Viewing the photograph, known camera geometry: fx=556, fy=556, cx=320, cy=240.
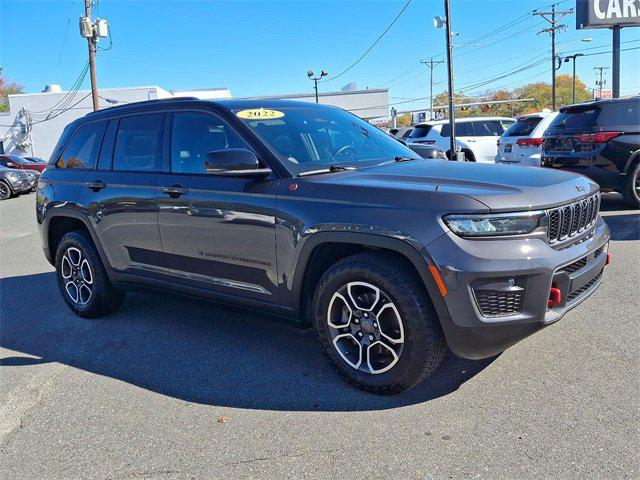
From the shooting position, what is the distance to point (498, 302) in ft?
9.57

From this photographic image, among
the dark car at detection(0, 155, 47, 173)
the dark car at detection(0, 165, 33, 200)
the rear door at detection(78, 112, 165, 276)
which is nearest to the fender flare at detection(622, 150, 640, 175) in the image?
the rear door at detection(78, 112, 165, 276)

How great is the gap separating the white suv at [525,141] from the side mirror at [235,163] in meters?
8.66

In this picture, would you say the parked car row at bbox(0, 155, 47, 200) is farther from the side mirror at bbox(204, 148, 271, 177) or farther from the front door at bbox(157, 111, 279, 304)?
the side mirror at bbox(204, 148, 271, 177)

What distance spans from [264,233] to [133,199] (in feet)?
4.77

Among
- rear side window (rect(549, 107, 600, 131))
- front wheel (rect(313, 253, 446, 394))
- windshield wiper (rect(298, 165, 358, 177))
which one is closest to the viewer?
front wheel (rect(313, 253, 446, 394))

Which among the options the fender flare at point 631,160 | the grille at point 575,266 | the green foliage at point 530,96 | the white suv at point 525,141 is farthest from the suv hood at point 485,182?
the green foliage at point 530,96

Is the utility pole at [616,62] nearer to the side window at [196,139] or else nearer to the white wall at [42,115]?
the side window at [196,139]

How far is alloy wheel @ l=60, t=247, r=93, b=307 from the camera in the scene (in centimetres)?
513

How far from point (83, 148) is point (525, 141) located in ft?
29.4

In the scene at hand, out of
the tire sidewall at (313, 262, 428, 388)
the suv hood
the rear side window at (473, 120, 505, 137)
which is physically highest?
the rear side window at (473, 120, 505, 137)

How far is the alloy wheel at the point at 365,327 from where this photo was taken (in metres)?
3.24

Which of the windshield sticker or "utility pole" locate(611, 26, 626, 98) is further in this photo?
"utility pole" locate(611, 26, 626, 98)

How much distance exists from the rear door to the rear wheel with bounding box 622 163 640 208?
7171mm

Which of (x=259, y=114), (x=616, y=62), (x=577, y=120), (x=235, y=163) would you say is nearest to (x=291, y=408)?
(x=235, y=163)
